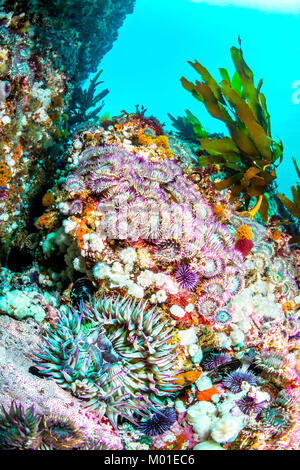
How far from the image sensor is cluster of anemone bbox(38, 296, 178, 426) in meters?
2.86

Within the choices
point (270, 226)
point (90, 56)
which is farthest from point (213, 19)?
point (270, 226)

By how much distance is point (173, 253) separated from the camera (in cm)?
350

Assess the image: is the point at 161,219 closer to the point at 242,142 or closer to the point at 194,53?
the point at 242,142

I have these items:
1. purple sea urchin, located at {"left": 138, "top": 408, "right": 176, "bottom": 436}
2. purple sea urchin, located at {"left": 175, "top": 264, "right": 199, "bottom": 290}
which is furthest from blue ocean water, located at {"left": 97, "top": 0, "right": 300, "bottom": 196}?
purple sea urchin, located at {"left": 138, "top": 408, "right": 176, "bottom": 436}

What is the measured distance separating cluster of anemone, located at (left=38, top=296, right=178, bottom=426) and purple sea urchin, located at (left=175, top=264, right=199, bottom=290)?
20.6 inches

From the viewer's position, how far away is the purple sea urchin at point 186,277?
11.5 ft

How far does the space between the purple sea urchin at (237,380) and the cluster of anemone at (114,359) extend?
2.20ft

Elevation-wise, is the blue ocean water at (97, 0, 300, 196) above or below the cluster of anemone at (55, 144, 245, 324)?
above

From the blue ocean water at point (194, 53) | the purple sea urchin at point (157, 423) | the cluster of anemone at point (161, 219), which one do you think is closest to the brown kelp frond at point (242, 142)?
the cluster of anemone at point (161, 219)

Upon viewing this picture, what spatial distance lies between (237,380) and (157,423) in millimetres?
1051

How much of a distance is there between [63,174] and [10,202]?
46.1 inches

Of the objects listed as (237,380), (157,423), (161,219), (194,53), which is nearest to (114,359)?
(157,423)

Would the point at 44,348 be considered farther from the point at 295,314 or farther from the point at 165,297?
the point at 295,314

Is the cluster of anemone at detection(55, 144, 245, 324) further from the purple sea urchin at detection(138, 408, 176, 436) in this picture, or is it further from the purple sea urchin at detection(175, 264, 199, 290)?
the purple sea urchin at detection(138, 408, 176, 436)
